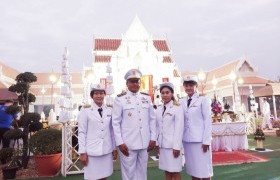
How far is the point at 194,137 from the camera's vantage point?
366 cm

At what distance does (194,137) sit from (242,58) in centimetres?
2635

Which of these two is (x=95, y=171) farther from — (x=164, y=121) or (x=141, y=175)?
(x=164, y=121)

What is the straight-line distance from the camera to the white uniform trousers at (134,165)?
3.41 meters

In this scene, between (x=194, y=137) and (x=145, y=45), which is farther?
(x=145, y=45)

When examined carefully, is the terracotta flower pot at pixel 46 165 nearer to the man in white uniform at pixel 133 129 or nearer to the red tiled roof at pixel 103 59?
the man in white uniform at pixel 133 129

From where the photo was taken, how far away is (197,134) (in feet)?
12.0

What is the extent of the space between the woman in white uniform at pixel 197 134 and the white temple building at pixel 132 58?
57.9 feet

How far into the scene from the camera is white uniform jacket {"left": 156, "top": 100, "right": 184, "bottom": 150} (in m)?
3.47

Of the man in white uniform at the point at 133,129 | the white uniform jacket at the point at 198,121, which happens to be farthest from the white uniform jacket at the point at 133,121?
the white uniform jacket at the point at 198,121

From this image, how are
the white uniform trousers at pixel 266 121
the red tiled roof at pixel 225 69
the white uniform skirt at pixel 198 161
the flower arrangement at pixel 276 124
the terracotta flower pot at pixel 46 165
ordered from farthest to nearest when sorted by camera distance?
the red tiled roof at pixel 225 69
the white uniform trousers at pixel 266 121
the flower arrangement at pixel 276 124
the terracotta flower pot at pixel 46 165
the white uniform skirt at pixel 198 161

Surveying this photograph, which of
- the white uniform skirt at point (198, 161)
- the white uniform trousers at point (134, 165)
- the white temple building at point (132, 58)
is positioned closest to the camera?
the white uniform trousers at point (134, 165)

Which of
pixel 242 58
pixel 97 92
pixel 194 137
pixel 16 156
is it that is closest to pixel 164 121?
pixel 194 137

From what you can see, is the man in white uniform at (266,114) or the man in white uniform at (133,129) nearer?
the man in white uniform at (133,129)

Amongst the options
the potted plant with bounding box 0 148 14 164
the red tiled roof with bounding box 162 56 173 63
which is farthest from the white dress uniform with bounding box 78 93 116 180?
the red tiled roof with bounding box 162 56 173 63
